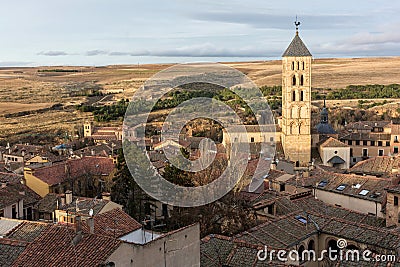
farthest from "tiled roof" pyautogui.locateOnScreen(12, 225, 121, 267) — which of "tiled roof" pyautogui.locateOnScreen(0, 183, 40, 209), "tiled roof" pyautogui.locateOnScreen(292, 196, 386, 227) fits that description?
"tiled roof" pyautogui.locateOnScreen(292, 196, 386, 227)

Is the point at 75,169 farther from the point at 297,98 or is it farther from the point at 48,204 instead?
the point at 297,98

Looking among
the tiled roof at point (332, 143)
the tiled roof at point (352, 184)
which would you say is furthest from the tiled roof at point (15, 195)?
the tiled roof at point (332, 143)

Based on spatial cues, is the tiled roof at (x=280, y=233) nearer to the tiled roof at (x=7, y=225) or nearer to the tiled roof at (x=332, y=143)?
the tiled roof at (x=7, y=225)

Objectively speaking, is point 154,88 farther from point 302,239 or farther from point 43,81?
point 43,81

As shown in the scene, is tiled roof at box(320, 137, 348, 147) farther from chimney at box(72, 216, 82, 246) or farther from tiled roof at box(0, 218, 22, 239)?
chimney at box(72, 216, 82, 246)

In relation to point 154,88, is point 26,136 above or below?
below

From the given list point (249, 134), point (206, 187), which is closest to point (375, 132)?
point (249, 134)
